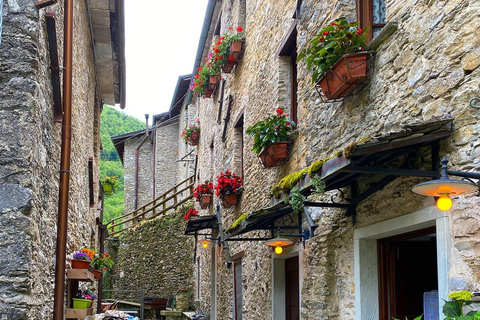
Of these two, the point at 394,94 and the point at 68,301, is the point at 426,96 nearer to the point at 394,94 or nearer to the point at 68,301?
the point at 394,94

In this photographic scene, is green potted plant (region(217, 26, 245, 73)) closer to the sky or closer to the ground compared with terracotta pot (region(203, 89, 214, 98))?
closer to the ground

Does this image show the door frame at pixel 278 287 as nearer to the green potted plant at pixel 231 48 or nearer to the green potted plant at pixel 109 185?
the green potted plant at pixel 231 48

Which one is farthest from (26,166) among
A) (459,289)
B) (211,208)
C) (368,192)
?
(211,208)

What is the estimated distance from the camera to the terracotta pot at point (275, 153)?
22.7 ft

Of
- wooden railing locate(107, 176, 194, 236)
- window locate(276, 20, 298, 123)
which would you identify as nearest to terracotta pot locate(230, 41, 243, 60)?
window locate(276, 20, 298, 123)

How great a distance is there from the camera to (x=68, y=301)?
261 inches

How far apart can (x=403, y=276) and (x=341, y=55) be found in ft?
6.29


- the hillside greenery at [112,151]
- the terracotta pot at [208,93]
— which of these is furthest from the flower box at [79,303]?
the hillside greenery at [112,151]

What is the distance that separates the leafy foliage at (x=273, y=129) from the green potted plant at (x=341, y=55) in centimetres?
185

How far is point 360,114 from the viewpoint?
16.3 ft

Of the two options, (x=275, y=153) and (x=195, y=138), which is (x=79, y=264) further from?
(x=195, y=138)

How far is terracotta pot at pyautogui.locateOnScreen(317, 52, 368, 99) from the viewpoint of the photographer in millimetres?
4684

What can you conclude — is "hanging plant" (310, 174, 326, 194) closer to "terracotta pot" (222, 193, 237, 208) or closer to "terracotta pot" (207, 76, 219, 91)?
"terracotta pot" (222, 193, 237, 208)

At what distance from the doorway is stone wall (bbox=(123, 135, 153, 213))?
71.3 ft
